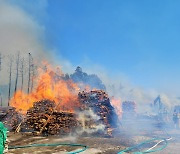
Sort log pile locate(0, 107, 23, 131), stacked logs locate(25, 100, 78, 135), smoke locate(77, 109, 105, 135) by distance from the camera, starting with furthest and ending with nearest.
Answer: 1. log pile locate(0, 107, 23, 131)
2. smoke locate(77, 109, 105, 135)
3. stacked logs locate(25, 100, 78, 135)

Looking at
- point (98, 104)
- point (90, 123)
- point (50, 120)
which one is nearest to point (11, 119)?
point (50, 120)

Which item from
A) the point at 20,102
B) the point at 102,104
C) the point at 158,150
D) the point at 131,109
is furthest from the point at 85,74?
the point at 158,150

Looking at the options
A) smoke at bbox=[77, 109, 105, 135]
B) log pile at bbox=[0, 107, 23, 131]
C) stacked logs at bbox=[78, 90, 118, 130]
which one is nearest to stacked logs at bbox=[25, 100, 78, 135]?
smoke at bbox=[77, 109, 105, 135]

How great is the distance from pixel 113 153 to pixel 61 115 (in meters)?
9.42

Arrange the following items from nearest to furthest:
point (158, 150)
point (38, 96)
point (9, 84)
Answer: point (158, 150), point (38, 96), point (9, 84)

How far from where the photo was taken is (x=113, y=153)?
13820mm

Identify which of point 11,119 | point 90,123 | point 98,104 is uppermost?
point 98,104

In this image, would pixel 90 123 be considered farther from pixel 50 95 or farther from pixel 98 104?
pixel 50 95

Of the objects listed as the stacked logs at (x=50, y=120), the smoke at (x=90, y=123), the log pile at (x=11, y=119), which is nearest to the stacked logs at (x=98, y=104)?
the smoke at (x=90, y=123)

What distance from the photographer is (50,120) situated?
71.6ft

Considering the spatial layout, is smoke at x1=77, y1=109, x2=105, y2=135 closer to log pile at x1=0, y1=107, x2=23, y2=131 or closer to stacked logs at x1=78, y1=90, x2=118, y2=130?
stacked logs at x1=78, y1=90, x2=118, y2=130

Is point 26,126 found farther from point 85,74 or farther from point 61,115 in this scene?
point 85,74

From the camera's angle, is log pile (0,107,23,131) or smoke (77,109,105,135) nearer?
smoke (77,109,105,135)

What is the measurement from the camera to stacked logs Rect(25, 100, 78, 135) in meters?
21.6
